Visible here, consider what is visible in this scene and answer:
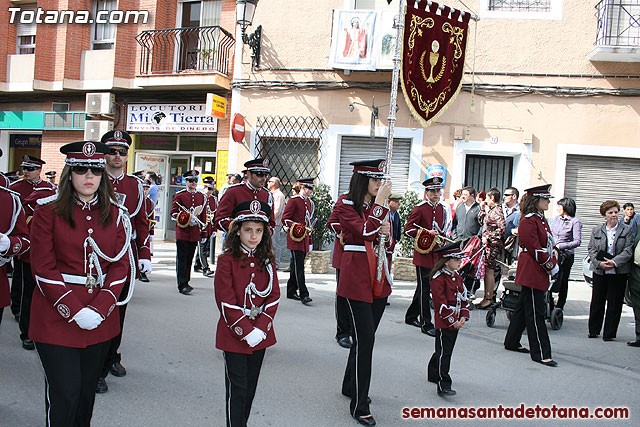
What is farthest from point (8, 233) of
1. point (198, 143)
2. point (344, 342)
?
point (198, 143)

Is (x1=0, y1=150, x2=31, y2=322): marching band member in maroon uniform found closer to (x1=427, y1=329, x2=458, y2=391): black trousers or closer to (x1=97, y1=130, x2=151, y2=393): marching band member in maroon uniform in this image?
(x1=97, y1=130, x2=151, y2=393): marching band member in maroon uniform

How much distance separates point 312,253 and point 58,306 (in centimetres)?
901

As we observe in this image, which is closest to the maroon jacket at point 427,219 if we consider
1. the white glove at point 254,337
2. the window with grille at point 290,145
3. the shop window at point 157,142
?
the white glove at point 254,337

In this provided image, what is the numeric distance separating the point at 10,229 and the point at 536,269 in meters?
5.43

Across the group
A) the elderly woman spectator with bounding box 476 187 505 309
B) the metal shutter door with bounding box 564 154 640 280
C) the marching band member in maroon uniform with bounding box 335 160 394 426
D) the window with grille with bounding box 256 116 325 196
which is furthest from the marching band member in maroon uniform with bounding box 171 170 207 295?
the metal shutter door with bounding box 564 154 640 280

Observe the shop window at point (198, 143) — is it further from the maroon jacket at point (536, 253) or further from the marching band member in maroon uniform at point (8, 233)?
the marching band member in maroon uniform at point (8, 233)

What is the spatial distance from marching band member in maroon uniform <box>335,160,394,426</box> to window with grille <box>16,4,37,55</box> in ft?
55.6

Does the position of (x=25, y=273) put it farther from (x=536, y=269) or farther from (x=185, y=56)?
(x=185, y=56)

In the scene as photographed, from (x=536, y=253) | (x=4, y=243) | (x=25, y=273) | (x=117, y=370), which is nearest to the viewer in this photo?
(x=4, y=243)

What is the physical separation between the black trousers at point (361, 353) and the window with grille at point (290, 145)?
30.6ft

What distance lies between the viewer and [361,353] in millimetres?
4488

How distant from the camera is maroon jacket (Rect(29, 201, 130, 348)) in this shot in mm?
3229

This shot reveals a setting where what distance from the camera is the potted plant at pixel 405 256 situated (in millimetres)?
11844

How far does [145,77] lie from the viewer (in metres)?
15.5
